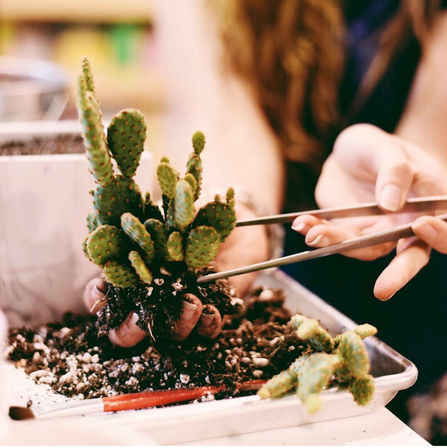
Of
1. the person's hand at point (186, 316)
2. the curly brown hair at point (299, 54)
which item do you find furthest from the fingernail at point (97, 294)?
the curly brown hair at point (299, 54)

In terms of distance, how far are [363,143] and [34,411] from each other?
1.39ft

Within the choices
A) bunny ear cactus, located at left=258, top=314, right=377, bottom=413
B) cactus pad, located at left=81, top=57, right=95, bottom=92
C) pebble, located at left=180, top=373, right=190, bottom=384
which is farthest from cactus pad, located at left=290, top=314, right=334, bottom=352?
cactus pad, located at left=81, top=57, right=95, bottom=92

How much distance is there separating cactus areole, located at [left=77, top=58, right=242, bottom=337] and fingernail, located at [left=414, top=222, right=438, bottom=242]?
0.18m

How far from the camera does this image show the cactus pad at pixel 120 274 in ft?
1.27

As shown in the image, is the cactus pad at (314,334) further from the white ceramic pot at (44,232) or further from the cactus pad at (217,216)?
the white ceramic pot at (44,232)

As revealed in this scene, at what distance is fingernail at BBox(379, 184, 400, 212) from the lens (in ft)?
1.54

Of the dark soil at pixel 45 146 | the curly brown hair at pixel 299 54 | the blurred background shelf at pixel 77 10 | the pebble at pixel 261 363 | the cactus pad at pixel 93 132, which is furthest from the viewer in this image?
the blurred background shelf at pixel 77 10

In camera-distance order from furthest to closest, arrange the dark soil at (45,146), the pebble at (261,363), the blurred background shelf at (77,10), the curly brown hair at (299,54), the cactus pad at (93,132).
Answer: the blurred background shelf at (77,10) → the curly brown hair at (299,54) → the dark soil at (45,146) → the pebble at (261,363) → the cactus pad at (93,132)

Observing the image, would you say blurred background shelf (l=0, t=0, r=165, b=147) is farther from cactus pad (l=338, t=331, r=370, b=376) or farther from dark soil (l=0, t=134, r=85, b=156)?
cactus pad (l=338, t=331, r=370, b=376)

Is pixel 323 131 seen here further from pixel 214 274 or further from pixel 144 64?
pixel 144 64

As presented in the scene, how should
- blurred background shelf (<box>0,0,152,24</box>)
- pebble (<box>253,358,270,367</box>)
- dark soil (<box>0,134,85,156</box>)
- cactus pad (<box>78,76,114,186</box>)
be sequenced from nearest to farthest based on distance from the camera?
cactus pad (<box>78,76,114,186</box>) → pebble (<box>253,358,270,367</box>) → dark soil (<box>0,134,85,156</box>) → blurred background shelf (<box>0,0,152,24</box>)

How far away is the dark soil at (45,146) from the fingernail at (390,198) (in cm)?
34

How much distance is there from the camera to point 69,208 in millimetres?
544

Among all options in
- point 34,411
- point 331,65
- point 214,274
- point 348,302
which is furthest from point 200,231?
point 331,65
